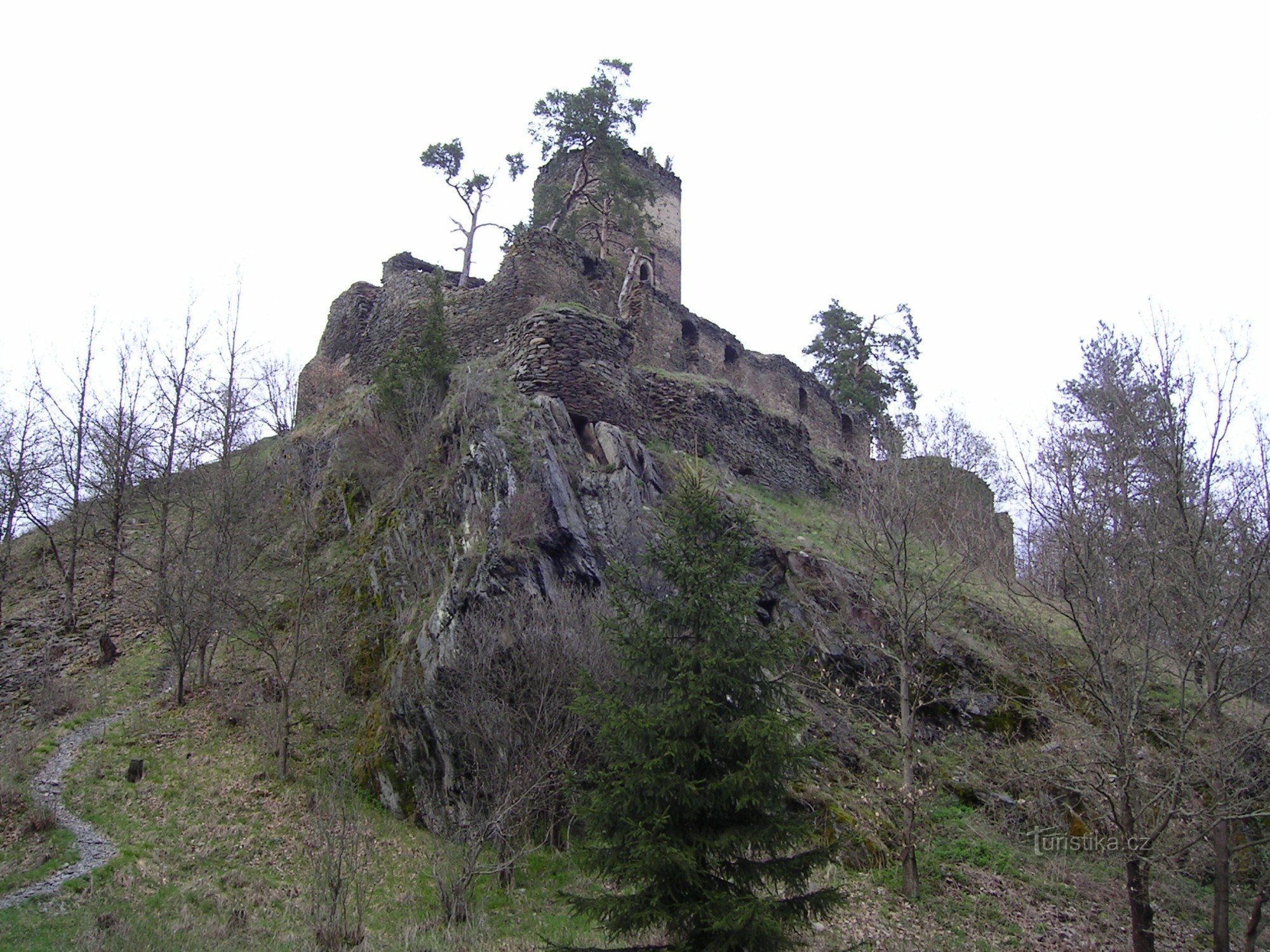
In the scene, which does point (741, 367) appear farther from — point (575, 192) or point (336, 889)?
point (336, 889)

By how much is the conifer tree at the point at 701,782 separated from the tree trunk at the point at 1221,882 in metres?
5.17

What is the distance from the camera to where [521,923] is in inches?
403

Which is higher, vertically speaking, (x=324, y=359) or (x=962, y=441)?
(x=324, y=359)

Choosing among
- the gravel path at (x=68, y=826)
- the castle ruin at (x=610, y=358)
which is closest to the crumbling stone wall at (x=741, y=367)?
the castle ruin at (x=610, y=358)

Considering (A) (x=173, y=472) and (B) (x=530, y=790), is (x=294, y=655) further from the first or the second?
(A) (x=173, y=472)

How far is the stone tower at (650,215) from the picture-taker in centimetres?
2781

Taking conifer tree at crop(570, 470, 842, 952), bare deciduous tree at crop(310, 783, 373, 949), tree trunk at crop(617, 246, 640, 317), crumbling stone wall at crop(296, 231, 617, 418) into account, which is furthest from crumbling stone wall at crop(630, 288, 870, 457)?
bare deciduous tree at crop(310, 783, 373, 949)

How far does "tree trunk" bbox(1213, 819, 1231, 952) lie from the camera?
9.67 metres

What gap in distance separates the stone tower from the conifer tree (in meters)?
19.4

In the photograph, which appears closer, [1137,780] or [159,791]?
[1137,780]

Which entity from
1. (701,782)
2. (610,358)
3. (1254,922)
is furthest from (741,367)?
(701,782)

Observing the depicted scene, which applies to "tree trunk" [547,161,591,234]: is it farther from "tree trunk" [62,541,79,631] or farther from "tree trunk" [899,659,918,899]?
"tree trunk" [899,659,918,899]

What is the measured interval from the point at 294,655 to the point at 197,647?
121 inches

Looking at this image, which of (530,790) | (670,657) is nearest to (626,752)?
(670,657)
